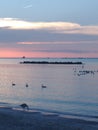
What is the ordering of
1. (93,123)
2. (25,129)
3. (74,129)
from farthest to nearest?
1. (93,123)
2. (74,129)
3. (25,129)

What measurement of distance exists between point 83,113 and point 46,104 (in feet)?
19.4

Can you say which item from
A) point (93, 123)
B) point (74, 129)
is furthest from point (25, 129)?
point (93, 123)

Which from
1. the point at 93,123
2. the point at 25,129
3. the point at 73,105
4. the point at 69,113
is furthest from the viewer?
the point at 73,105

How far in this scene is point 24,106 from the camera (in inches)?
1008

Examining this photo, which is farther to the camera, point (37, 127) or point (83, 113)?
point (83, 113)

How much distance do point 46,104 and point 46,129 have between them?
14.4 meters

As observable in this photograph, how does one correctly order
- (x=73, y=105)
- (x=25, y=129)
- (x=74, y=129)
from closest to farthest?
(x=25, y=129) < (x=74, y=129) < (x=73, y=105)

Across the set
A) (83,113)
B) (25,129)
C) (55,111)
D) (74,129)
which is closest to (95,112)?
(83,113)

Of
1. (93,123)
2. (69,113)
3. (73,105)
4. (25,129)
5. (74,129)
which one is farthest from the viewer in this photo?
(73,105)

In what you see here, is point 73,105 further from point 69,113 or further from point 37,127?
point 37,127

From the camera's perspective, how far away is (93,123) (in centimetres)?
1953

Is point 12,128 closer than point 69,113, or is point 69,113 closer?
point 12,128

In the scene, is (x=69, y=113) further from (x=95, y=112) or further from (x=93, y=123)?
(x=93, y=123)

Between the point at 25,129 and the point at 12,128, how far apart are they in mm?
550
